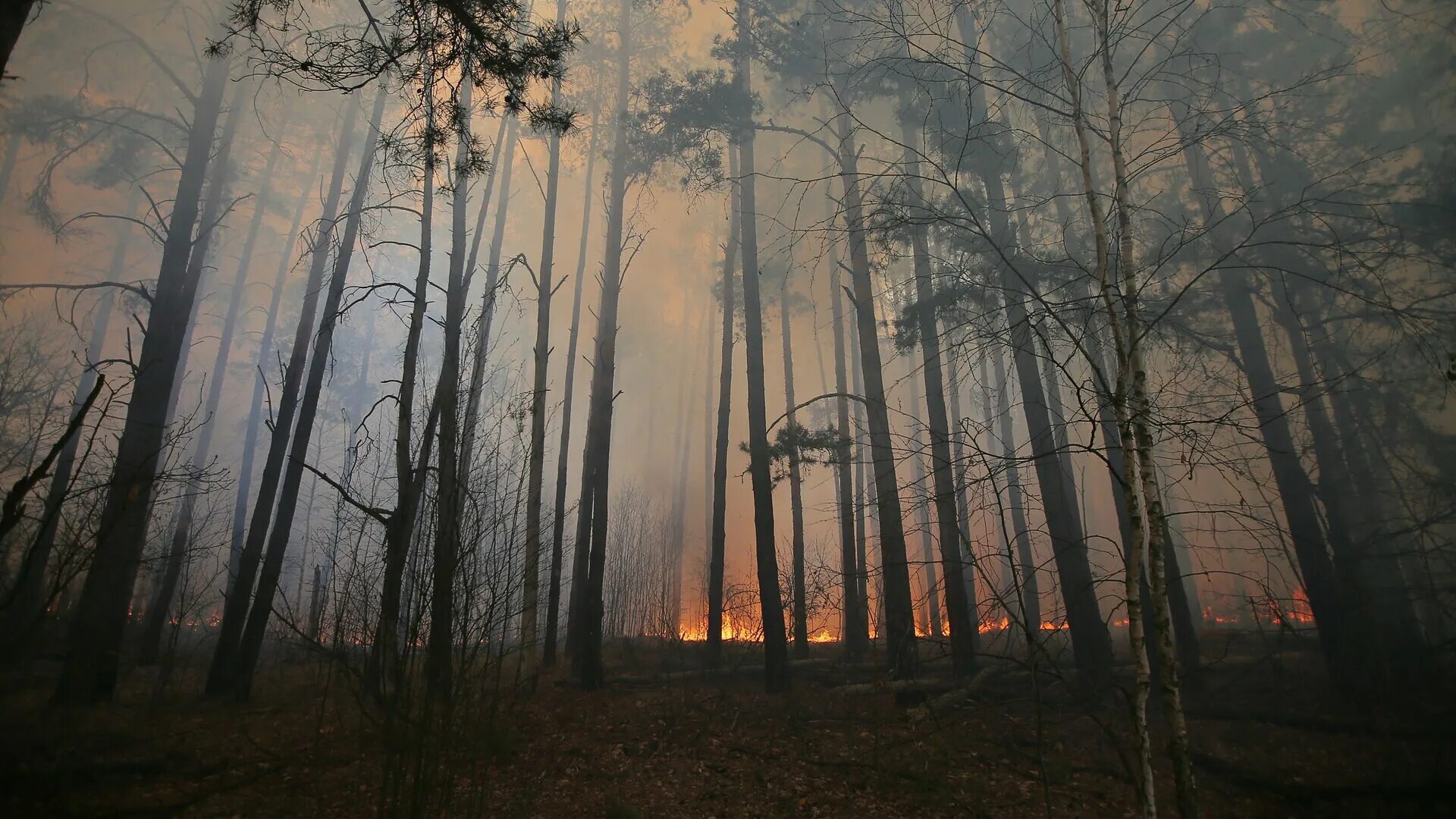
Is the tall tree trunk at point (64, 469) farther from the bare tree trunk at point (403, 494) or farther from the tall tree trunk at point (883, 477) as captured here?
the tall tree trunk at point (883, 477)

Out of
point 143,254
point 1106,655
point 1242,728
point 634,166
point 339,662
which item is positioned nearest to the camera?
point 339,662

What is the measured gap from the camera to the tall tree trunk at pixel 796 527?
38.2 ft

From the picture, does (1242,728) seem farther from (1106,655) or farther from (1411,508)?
(1411,508)

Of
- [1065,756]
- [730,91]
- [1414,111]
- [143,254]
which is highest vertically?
[143,254]

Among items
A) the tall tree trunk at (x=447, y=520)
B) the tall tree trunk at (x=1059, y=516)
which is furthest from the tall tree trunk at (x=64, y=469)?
the tall tree trunk at (x=1059, y=516)

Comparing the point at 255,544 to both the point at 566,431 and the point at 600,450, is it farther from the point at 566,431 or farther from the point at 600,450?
the point at 566,431

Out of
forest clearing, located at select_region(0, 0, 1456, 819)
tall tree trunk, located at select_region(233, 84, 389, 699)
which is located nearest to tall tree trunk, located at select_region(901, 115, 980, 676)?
forest clearing, located at select_region(0, 0, 1456, 819)

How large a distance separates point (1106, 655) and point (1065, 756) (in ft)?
6.25

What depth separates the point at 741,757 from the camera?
20.1 ft

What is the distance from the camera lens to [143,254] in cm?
1836

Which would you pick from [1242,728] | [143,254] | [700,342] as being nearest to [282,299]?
[143,254]

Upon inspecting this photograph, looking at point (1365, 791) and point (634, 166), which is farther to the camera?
point (634, 166)

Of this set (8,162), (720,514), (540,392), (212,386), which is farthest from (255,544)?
(212,386)

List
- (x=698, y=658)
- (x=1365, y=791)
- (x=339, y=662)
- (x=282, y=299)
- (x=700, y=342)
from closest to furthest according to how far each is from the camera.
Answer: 1. (x=339, y=662)
2. (x=1365, y=791)
3. (x=698, y=658)
4. (x=282, y=299)
5. (x=700, y=342)
